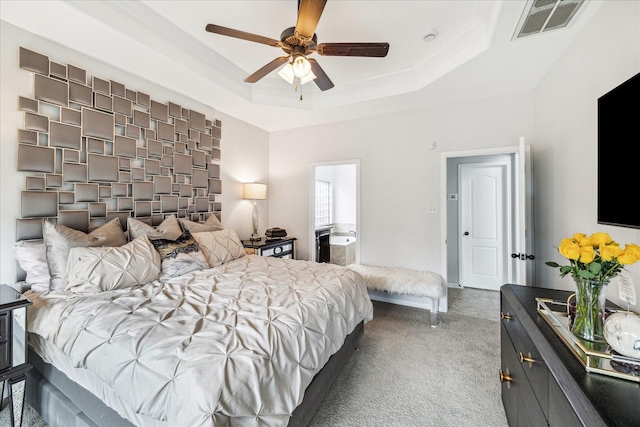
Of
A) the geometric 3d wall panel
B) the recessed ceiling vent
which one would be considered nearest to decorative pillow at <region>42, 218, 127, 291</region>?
Result: the geometric 3d wall panel

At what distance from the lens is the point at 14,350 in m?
1.51

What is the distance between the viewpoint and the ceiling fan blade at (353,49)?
1.93 m

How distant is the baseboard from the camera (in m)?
3.51

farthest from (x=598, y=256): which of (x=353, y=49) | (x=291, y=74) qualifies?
(x=291, y=74)

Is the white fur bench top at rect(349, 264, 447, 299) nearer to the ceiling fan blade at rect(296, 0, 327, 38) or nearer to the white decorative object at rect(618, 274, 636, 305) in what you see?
the white decorative object at rect(618, 274, 636, 305)

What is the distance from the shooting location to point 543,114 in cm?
274

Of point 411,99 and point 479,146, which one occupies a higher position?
point 411,99

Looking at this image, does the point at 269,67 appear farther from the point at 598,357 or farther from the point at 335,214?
the point at 335,214

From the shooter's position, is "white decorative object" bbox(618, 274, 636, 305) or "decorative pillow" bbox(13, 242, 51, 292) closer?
"white decorative object" bbox(618, 274, 636, 305)

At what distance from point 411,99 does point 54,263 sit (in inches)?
153

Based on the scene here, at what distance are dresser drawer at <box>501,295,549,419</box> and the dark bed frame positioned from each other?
3.61 feet

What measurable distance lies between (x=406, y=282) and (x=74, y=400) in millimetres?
3025

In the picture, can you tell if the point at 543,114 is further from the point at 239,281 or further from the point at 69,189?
the point at 69,189

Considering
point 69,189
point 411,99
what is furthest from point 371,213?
point 69,189
